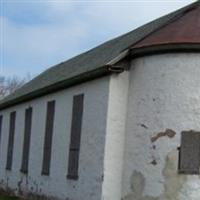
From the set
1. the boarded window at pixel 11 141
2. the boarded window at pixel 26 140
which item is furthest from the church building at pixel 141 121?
the boarded window at pixel 11 141

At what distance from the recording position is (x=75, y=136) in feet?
67.0

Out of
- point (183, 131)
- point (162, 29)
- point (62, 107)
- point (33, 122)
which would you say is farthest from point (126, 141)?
point (33, 122)

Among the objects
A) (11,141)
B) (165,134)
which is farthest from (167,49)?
(11,141)

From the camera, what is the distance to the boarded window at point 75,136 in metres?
20.0

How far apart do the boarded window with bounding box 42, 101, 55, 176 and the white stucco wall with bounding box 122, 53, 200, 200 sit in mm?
6120

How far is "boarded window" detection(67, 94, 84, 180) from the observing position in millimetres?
20047

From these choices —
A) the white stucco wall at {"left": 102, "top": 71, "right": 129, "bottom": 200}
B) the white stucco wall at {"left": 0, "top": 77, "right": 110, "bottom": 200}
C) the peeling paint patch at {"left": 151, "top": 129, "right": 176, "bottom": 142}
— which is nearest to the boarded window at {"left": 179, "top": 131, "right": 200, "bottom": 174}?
the peeling paint patch at {"left": 151, "top": 129, "right": 176, "bottom": 142}

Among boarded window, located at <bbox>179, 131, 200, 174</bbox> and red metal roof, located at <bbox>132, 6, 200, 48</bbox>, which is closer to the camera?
boarded window, located at <bbox>179, 131, 200, 174</bbox>

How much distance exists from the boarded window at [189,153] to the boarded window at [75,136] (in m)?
4.39

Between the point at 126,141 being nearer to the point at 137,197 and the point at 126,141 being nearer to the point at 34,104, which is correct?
the point at 137,197

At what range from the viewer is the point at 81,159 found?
19.5 meters

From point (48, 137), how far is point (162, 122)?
24.8ft

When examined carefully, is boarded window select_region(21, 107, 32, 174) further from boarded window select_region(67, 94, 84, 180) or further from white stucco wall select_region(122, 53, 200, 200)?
white stucco wall select_region(122, 53, 200, 200)

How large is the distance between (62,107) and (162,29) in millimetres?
5603
